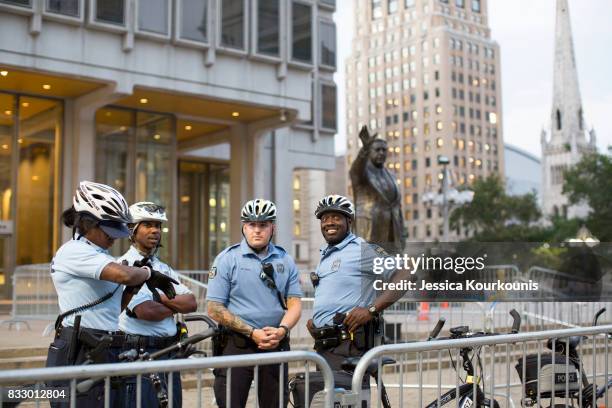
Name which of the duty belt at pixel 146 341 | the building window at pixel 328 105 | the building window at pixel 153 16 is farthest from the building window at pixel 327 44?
the duty belt at pixel 146 341

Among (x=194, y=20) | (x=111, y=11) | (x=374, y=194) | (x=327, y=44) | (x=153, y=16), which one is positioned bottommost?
(x=374, y=194)

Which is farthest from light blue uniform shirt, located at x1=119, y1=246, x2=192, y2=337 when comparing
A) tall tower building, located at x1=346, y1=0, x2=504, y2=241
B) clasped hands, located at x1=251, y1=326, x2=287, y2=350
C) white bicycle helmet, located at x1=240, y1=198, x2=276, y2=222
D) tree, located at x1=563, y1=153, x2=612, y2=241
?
tall tower building, located at x1=346, y1=0, x2=504, y2=241

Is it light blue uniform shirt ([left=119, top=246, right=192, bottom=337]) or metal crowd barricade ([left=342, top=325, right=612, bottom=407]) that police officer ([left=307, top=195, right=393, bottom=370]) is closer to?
metal crowd barricade ([left=342, top=325, right=612, bottom=407])

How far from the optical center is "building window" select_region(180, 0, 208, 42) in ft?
83.3

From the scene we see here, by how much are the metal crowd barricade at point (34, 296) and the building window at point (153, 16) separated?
1033 cm

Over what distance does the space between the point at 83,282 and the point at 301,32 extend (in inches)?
979

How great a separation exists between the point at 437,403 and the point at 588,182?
69.1 metres

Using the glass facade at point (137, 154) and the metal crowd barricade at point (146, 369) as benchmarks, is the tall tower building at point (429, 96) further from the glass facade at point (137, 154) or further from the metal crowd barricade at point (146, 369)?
the metal crowd barricade at point (146, 369)

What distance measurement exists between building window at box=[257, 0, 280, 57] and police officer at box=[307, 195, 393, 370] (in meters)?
21.4

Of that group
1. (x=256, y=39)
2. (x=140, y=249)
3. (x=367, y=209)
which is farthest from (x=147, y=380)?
(x=256, y=39)

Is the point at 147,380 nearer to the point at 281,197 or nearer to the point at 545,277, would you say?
the point at 545,277

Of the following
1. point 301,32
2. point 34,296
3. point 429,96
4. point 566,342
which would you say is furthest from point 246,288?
point 429,96

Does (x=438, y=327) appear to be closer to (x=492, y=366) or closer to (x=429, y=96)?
(x=492, y=366)

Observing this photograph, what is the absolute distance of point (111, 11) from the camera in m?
23.6
